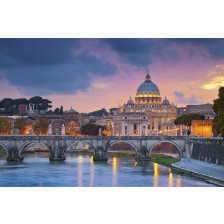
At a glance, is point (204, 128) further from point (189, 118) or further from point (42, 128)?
point (42, 128)

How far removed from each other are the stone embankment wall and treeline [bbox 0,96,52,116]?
248 ft

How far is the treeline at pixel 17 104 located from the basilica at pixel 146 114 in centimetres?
1823

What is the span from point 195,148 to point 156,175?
13.6 meters

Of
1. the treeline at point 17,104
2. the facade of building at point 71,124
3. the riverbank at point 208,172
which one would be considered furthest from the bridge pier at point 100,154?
the treeline at point 17,104

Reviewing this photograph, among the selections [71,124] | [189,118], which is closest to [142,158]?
[189,118]

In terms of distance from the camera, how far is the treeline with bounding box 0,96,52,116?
12675 centimetres

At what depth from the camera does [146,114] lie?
127 metres

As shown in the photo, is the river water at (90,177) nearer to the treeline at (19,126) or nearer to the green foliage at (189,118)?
the green foliage at (189,118)

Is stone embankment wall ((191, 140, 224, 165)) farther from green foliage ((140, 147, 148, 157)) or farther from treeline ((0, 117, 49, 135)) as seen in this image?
treeline ((0, 117, 49, 135))

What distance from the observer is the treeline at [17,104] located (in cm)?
12675

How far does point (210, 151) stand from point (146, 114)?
7843 cm

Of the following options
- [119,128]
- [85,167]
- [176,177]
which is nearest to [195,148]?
[85,167]

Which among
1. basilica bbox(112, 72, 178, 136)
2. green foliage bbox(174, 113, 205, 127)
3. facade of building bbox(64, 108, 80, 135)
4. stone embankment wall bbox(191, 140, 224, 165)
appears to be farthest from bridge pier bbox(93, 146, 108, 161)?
facade of building bbox(64, 108, 80, 135)
